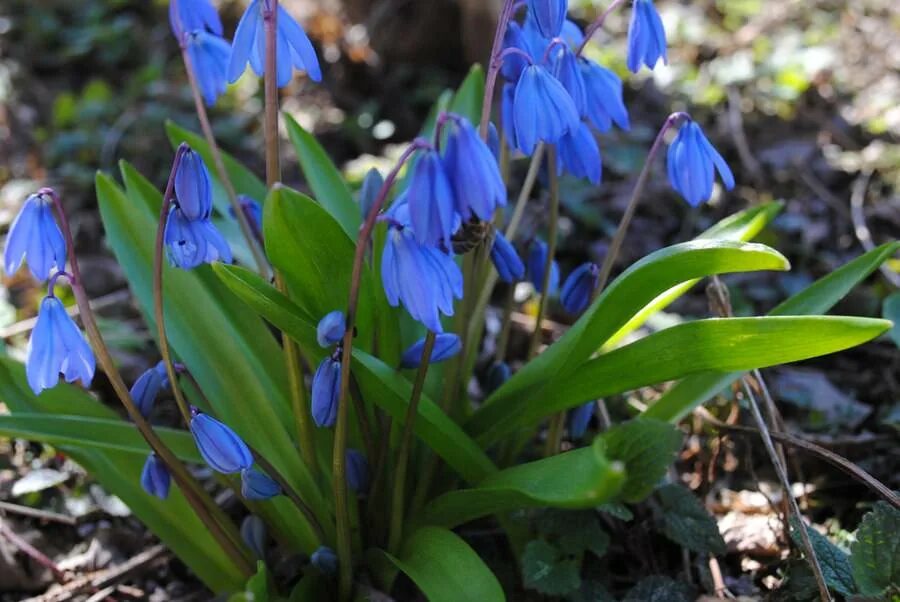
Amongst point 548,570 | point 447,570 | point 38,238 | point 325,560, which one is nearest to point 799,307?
point 548,570

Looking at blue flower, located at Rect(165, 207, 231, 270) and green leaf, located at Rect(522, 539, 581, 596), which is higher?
blue flower, located at Rect(165, 207, 231, 270)

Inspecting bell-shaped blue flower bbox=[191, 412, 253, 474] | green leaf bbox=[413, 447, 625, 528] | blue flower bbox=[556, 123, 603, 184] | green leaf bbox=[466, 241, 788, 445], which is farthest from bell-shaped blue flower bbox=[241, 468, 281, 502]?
blue flower bbox=[556, 123, 603, 184]

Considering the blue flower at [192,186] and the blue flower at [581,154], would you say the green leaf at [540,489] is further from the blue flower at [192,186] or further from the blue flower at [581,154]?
the blue flower at [192,186]

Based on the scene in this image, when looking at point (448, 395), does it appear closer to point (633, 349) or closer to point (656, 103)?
point (633, 349)

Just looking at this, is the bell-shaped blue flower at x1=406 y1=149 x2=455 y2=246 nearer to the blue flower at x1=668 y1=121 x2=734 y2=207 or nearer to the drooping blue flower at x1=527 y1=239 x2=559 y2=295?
the blue flower at x1=668 y1=121 x2=734 y2=207

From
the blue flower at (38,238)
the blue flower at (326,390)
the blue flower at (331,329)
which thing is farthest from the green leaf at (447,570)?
the blue flower at (38,238)

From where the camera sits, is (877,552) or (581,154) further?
(581,154)

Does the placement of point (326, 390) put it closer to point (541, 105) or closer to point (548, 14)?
point (541, 105)
